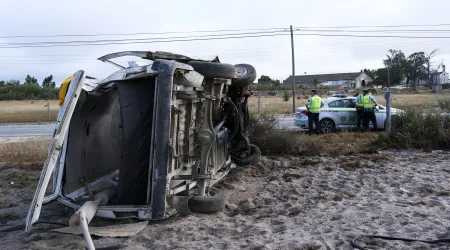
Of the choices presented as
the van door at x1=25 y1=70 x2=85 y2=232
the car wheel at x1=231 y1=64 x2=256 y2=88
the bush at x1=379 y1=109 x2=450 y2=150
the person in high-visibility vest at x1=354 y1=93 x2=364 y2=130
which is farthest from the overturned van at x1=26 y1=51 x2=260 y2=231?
the person in high-visibility vest at x1=354 y1=93 x2=364 y2=130

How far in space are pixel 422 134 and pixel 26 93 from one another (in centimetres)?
6593

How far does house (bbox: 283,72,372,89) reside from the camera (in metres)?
94.3

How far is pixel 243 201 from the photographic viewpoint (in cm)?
682

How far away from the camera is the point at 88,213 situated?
4836mm

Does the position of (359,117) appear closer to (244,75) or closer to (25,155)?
(244,75)

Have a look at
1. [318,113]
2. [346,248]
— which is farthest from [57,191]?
[318,113]

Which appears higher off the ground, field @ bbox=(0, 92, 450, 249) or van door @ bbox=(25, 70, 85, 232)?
van door @ bbox=(25, 70, 85, 232)

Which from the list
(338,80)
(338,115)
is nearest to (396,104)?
(338,115)

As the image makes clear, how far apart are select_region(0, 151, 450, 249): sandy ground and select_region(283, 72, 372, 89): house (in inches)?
3292

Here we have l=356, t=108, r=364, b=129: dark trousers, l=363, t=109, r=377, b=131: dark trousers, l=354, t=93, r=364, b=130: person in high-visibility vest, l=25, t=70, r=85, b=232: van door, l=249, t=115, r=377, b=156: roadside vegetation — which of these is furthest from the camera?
l=356, t=108, r=364, b=129: dark trousers

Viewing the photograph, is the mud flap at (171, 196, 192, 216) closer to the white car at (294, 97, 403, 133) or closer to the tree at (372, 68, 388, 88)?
the white car at (294, 97, 403, 133)

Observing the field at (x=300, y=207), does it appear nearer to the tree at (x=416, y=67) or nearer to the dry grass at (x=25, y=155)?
the dry grass at (x=25, y=155)

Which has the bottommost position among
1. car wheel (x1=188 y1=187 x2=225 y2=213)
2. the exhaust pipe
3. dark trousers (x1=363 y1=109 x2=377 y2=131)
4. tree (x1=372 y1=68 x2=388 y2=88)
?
car wheel (x1=188 y1=187 x2=225 y2=213)

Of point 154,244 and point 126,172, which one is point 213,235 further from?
point 126,172
